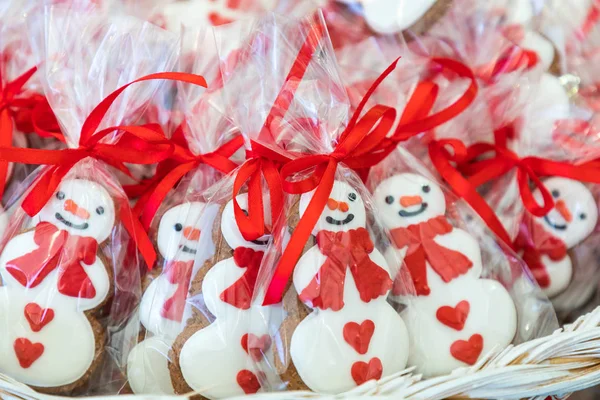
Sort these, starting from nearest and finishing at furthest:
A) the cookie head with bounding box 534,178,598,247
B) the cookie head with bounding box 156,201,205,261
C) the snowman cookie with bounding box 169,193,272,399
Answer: the snowman cookie with bounding box 169,193,272,399 < the cookie head with bounding box 156,201,205,261 < the cookie head with bounding box 534,178,598,247

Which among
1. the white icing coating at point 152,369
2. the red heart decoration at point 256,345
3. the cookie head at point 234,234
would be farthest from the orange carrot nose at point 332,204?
the white icing coating at point 152,369


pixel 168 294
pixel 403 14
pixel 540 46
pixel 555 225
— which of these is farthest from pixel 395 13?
pixel 168 294

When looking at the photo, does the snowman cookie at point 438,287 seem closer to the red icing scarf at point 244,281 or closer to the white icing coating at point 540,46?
the red icing scarf at point 244,281

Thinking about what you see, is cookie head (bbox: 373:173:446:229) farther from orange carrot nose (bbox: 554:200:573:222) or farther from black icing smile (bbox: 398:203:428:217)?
orange carrot nose (bbox: 554:200:573:222)

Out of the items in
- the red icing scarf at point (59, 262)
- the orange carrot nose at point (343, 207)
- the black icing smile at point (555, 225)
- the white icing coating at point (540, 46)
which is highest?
the white icing coating at point (540, 46)

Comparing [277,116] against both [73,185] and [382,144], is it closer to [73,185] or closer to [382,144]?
[382,144]

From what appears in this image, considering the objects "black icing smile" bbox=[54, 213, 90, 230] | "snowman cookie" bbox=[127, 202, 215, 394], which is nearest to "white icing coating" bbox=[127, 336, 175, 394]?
"snowman cookie" bbox=[127, 202, 215, 394]
